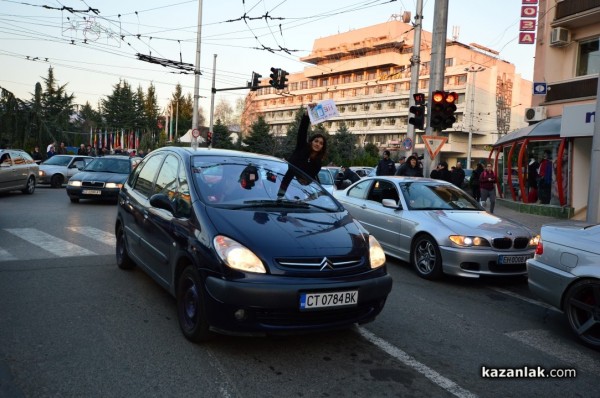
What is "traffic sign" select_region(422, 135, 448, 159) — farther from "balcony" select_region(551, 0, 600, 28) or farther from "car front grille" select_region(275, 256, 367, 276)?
"car front grille" select_region(275, 256, 367, 276)

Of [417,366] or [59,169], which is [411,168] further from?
[59,169]

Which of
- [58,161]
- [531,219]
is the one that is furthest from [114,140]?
[531,219]

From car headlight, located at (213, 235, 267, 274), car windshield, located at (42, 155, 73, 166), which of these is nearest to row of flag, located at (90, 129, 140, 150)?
car windshield, located at (42, 155, 73, 166)

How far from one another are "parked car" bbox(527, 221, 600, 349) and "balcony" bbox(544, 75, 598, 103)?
13025mm

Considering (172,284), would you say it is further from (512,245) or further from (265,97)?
(265,97)

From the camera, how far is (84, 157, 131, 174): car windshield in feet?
50.3

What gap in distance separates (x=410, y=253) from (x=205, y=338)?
Result: 4171 millimetres

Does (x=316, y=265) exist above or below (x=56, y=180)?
above

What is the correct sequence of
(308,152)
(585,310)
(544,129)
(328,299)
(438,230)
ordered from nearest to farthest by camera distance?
(328,299) → (585,310) → (438,230) → (308,152) → (544,129)

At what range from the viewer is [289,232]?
13.1 feet

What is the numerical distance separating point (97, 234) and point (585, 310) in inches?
306

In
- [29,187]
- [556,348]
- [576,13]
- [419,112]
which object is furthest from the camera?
[29,187]

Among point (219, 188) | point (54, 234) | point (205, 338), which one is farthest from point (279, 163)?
point (54, 234)

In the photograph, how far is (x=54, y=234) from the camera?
879 cm
